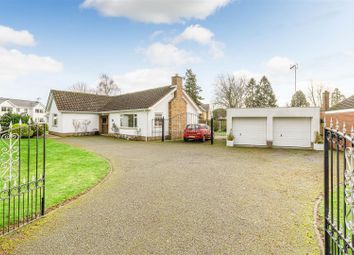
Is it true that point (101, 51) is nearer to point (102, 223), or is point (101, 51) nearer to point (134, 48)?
point (134, 48)

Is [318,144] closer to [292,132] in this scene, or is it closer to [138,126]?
[292,132]

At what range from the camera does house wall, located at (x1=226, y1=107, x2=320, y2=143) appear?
49.9 feet

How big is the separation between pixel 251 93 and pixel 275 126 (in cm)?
3028

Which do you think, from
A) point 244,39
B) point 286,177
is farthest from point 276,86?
point 286,177

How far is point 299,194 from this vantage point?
19.3ft

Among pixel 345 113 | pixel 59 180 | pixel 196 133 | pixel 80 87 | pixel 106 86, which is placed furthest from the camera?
pixel 80 87

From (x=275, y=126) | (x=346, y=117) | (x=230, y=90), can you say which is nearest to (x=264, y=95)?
(x=230, y=90)

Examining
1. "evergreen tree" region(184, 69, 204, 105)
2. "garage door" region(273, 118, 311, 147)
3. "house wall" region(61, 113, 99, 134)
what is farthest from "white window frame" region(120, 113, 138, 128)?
"evergreen tree" region(184, 69, 204, 105)

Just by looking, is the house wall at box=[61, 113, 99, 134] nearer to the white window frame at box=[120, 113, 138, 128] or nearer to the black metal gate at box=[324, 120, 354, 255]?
the white window frame at box=[120, 113, 138, 128]

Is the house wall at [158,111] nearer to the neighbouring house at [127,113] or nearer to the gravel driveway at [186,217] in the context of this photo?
the neighbouring house at [127,113]

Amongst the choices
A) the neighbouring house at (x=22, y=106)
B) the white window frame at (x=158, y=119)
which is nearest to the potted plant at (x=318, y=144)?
the white window frame at (x=158, y=119)

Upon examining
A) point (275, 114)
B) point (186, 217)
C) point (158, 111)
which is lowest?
point (186, 217)

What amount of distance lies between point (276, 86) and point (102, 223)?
49.8 meters

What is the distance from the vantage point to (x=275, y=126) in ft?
53.6
